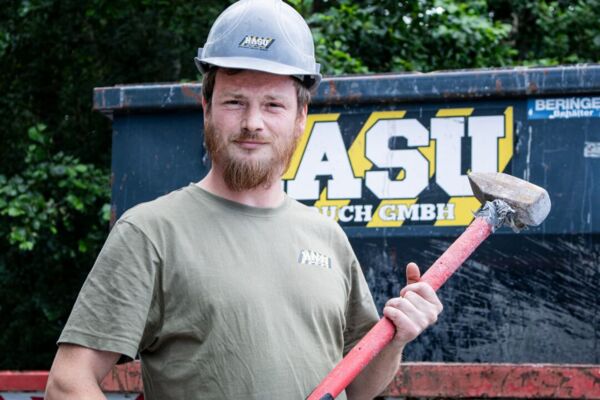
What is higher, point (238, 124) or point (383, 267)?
point (238, 124)

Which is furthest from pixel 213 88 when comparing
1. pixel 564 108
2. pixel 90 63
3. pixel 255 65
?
pixel 90 63

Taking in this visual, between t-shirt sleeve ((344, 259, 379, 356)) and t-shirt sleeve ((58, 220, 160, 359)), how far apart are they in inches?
21.4

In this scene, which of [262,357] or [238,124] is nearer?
[262,357]

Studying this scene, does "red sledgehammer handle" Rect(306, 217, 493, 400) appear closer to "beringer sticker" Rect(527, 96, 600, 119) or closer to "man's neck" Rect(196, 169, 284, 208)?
"man's neck" Rect(196, 169, 284, 208)

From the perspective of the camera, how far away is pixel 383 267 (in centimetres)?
349

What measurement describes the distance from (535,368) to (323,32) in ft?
13.9

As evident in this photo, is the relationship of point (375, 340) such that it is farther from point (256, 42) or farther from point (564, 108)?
point (564, 108)

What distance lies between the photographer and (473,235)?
2.26 meters

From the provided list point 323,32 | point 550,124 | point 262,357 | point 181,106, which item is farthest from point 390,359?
point 323,32

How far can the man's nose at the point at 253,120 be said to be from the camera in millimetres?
1973

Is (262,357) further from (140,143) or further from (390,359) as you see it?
(140,143)

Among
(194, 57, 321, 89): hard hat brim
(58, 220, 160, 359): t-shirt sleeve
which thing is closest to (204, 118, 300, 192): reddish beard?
(194, 57, 321, 89): hard hat brim

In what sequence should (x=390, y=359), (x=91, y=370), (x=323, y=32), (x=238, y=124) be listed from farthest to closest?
1. (x=323, y=32)
2. (x=390, y=359)
3. (x=238, y=124)
4. (x=91, y=370)

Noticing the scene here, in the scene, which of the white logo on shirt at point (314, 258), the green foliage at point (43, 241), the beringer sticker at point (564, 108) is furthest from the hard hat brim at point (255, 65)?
the green foliage at point (43, 241)
